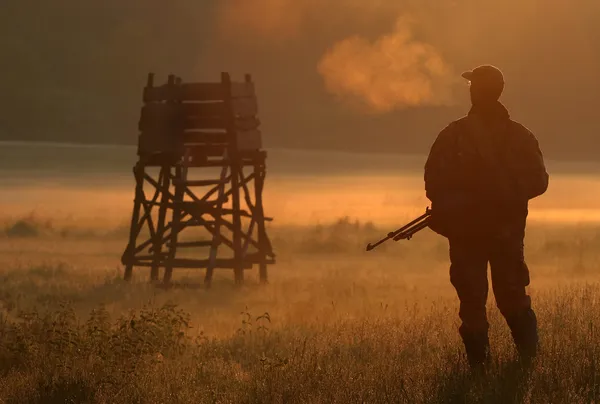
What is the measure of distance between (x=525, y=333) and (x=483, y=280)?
602mm

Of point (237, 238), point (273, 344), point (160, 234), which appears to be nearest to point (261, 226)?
point (237, 238)

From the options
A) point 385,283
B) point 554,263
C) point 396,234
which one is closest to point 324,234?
point 554,263

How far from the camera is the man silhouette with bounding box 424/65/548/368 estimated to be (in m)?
8.88

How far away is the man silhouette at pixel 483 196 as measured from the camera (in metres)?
8.88

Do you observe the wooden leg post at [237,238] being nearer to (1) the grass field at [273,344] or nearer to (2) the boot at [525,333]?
(1) the grass field at [273,344]

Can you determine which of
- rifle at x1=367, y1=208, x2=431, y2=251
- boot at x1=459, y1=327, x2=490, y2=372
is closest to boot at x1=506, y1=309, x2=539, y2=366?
boot at x1=459, y1=327, x2=490, y2=372

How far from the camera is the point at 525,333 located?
911cm

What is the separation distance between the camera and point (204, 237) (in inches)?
1324

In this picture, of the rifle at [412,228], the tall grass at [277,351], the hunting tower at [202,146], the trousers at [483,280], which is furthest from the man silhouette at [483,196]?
the hunting tower at [202,146]

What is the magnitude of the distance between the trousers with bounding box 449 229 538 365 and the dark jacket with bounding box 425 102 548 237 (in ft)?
0.46

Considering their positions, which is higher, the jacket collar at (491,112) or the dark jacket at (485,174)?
the jacket collar at (491,112)

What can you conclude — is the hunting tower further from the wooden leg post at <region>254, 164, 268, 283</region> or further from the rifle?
the rifle

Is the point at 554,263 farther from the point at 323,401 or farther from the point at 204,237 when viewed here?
the point at 323,401

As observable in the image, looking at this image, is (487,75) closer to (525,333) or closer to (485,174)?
(485,174)
